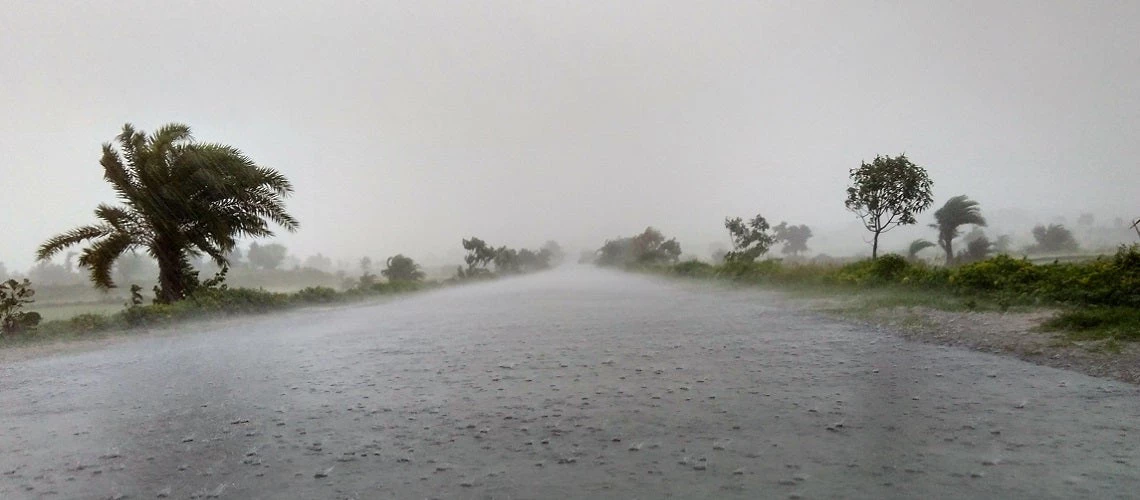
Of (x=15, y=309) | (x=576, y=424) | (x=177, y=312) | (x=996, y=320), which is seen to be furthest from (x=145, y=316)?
(x=996, y=320)

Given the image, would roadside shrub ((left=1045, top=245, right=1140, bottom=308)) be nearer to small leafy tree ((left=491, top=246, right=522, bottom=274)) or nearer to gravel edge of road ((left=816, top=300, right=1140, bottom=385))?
gravel edge of road ((left=816, top=300, right=1140, bottom=385))

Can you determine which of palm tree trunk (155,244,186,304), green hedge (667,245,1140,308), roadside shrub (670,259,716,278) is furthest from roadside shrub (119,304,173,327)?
roadside shrub (670,259,716,278)

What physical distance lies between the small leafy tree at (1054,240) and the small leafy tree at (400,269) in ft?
121

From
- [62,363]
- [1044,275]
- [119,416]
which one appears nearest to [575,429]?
[119,416]

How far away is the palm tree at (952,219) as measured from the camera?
27.8 meters

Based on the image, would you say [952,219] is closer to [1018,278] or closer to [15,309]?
[1018,278]

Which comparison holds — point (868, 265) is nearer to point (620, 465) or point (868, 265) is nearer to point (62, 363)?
point (620, 465)

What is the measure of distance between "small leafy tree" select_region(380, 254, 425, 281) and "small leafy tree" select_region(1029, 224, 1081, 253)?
3678cm

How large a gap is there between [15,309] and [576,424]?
1331 centimetres

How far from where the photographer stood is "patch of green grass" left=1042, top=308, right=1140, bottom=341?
7664 millimetres

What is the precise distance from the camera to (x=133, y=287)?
16344mm

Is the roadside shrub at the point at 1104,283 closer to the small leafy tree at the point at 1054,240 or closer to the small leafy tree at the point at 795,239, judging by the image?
the small leafy tree at the point at 1054,240

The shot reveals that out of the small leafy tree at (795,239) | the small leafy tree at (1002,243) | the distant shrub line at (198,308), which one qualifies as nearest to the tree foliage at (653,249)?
the small leafy tree at (795,239)

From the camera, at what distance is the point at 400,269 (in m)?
41.5
